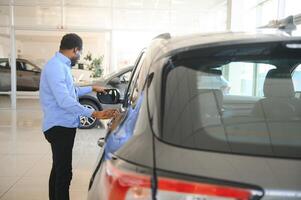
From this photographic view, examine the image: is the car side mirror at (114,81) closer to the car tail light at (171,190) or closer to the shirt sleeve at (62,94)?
the shirt sleeve at (62,94)

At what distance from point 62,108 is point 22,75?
11261mm

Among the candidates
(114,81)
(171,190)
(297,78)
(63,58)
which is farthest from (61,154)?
(114,81)

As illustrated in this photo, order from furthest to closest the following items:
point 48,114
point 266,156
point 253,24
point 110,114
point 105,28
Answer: point 105,28 → point 253,24 → point 48,114 → point 110,114 → point 266,156

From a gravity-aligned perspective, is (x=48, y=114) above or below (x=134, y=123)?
below

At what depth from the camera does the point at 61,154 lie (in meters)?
3.82

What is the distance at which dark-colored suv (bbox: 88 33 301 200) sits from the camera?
1.51 m

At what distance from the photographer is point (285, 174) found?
1526 mm

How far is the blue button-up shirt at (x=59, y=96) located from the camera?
359 centimetres

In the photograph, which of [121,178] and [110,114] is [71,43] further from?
[121,178]

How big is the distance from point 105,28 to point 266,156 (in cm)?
1271

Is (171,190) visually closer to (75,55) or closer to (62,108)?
(62,108)

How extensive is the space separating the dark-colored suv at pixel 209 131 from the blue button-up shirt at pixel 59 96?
1.57 m

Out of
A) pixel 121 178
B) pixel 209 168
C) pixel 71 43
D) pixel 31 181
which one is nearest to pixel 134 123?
pixel 121 178

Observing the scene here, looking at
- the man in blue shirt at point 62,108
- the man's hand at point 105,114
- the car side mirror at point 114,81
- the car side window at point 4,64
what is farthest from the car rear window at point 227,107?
the car side window at point 4,64
